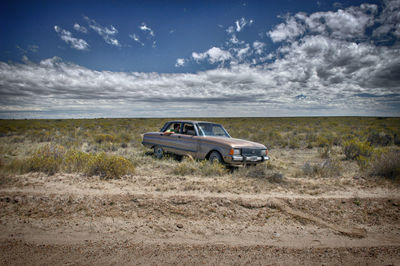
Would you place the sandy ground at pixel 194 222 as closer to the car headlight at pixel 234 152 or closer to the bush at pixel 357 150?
Answer: the car headlight at pixel 234 152

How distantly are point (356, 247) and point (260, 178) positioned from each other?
3.03 meters

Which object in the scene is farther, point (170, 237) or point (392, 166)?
point (392, 166)

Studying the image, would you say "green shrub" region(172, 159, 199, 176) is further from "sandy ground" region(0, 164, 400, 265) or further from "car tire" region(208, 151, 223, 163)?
"sandy ground" region(0, 164, 400, 265)

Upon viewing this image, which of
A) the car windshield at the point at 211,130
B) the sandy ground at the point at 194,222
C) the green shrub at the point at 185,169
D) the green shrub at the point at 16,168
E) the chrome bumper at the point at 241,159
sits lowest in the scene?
the sandy ground at the point at 194,222

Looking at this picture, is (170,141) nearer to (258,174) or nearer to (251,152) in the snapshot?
(251,152)

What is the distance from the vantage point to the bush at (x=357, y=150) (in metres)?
9.48

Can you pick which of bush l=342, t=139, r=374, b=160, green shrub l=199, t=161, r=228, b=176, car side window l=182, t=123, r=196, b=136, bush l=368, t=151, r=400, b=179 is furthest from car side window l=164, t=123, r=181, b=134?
bush l=342, t=139, r=374, b=160

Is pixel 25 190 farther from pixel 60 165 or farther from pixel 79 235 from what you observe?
pixel 79 235

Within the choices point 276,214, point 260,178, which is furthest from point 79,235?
point 260,178

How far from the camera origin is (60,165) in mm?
6426

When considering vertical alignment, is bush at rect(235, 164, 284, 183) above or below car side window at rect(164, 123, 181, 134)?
below

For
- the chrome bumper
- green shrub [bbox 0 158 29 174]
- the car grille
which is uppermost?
the car grille

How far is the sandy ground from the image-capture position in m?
2.85

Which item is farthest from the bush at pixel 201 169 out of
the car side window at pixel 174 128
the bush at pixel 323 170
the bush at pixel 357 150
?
the bush at pixel 357 150
